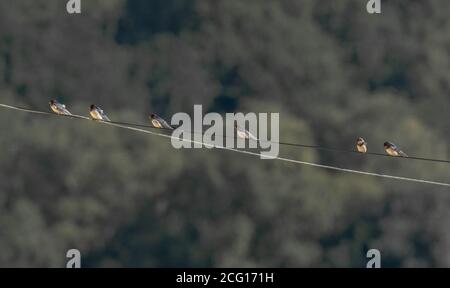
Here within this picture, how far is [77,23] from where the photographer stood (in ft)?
235

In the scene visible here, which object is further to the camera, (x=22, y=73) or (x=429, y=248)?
(x=22, y=73)

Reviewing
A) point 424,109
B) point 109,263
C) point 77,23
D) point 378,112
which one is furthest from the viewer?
point 77,23

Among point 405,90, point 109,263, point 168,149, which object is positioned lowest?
point 109,263

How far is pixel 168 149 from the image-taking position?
61.4 meters

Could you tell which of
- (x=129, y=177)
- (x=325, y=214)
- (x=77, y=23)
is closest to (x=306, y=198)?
(x=325, y=214)

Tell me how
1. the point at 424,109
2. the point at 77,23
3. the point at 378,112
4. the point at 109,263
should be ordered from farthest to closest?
the point at 77,23 < the point at 424,109 < the point at 378,112 < the point at 109,263

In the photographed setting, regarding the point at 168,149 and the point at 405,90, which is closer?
the point at 168,149

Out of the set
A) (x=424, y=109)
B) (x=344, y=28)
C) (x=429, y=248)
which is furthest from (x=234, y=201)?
(x=344, y=28)

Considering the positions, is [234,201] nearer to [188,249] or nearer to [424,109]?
[188,249]

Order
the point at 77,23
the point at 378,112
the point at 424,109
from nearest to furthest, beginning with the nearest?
the point at 378,112
the point at 424,109
the point at 77,23

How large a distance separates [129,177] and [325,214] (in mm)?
6230

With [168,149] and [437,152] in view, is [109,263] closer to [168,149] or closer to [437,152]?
[168,149]

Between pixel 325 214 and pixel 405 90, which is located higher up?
pixel 405 90

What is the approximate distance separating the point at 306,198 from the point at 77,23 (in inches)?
602
